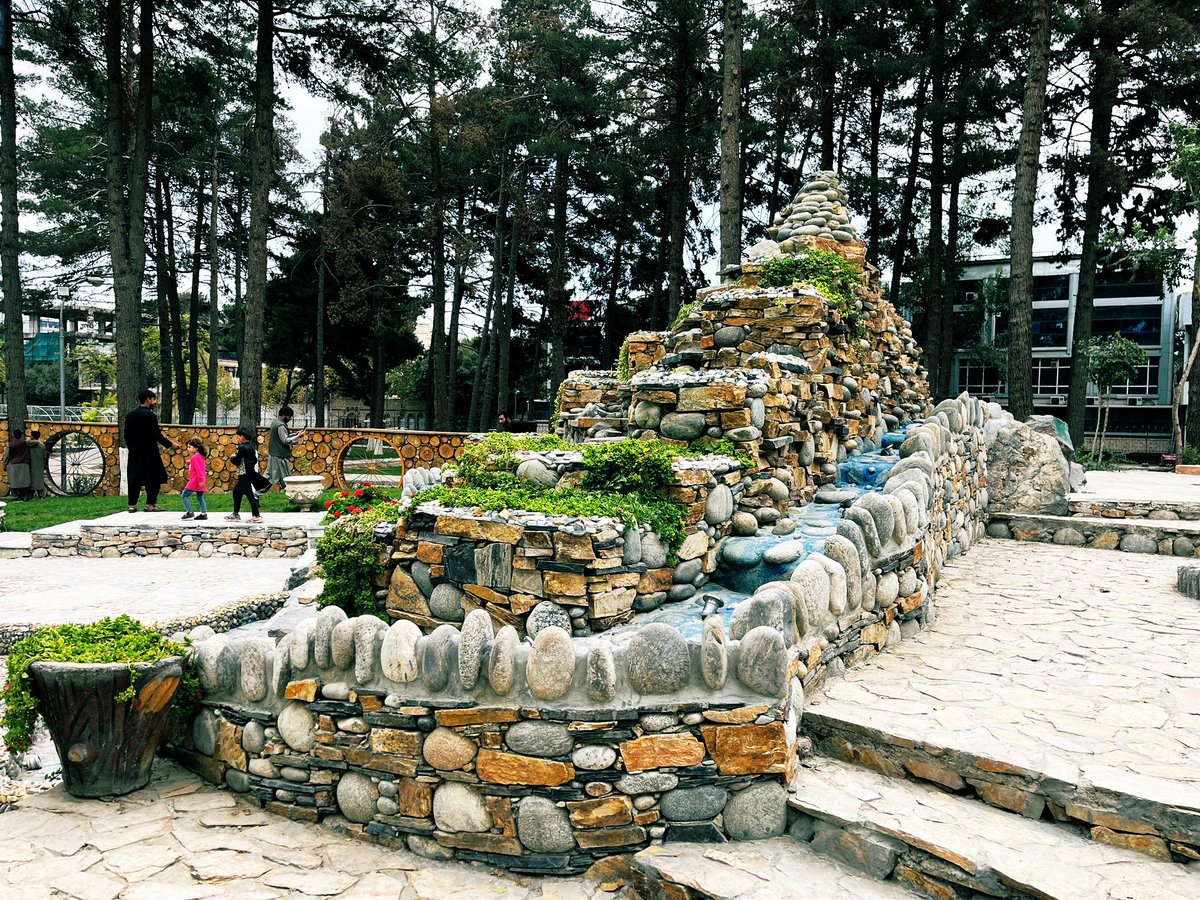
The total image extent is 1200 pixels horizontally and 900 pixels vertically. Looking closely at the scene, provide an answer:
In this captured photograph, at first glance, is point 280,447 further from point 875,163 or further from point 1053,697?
point 875,163

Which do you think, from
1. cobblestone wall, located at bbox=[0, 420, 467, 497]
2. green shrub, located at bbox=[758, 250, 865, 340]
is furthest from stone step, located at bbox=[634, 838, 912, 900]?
cobblestone wall, located at bbox=[0, 420, 467, 497]

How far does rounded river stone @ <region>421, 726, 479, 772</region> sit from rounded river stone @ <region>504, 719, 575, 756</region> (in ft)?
0.72

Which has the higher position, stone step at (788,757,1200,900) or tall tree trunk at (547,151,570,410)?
tall tree trunk at (547,151,570,410)

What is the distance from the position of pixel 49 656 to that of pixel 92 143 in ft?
77.4

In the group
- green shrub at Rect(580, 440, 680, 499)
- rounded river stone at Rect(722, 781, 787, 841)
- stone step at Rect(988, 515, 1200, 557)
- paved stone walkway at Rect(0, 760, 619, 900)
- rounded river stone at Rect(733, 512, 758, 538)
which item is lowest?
paved stone walkway at Rect(0, 760, 619, 900)

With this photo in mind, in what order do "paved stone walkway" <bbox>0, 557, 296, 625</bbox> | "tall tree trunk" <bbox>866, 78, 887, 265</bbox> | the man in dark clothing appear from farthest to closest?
"tall tree trunk" <bbox>866, 78, 887, 265</bbox>
the man in dark clothing
"paved stone walkway" <bbox>0, 557, 296, 625</bbox>

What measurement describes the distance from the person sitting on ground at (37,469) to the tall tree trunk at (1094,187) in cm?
2167

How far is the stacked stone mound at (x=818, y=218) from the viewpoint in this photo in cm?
880

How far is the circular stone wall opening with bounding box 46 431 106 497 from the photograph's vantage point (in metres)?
15.5

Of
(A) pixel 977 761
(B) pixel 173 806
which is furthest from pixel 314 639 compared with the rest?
(A) pixel 977 761

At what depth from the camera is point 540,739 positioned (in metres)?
3.39

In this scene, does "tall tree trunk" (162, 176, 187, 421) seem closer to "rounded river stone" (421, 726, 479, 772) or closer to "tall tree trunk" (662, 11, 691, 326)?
"tall tree trunk" (662, 11, 691, 326)

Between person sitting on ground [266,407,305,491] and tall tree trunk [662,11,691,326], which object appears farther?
tall tree trunk [662,11,691,326]

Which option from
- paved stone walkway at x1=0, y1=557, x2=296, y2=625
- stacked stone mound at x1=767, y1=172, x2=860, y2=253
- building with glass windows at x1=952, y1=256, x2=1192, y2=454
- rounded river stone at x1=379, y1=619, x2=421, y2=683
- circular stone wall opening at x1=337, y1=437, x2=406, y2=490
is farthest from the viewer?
building with glass windows at x1=952, y1=256, x2=1192, y2=454
